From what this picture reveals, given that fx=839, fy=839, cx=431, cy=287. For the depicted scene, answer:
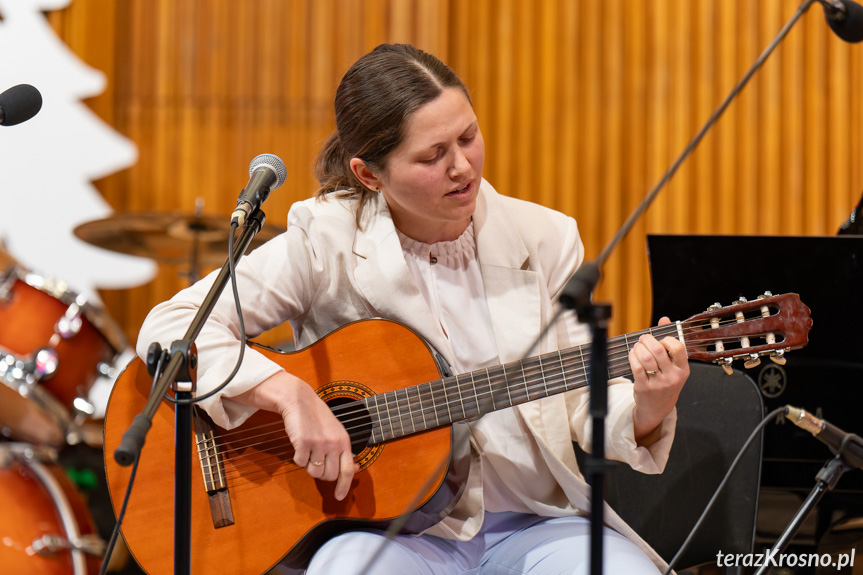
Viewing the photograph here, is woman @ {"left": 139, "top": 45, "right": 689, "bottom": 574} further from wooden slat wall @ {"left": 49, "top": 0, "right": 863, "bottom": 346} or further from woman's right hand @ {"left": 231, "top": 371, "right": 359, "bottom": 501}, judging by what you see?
wooden slat wall @ {"left": 49, "top": 0, "right": 863, "bottom": 346}

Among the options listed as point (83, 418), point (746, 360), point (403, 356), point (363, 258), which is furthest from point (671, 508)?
point (83, 418)

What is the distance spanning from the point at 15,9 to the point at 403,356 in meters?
3.45

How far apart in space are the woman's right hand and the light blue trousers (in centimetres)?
13

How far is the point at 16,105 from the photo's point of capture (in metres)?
1.52

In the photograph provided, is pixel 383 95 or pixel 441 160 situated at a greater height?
pixel 383 95

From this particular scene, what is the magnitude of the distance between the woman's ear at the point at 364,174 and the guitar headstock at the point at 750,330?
777mm

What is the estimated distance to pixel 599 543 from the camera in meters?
1.06

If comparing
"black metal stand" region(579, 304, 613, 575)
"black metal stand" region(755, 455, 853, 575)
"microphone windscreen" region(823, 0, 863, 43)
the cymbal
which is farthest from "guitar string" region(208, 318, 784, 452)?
the cymbal

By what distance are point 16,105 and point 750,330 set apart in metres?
1.41

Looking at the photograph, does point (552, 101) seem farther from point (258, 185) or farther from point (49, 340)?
point (258, 185)

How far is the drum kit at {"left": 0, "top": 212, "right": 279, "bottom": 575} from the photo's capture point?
2584 millimetres

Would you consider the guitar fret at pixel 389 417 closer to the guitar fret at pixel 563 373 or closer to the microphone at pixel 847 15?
the guitar fret at pixel 563 373

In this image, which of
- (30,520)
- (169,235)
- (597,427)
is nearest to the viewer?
(597,427)

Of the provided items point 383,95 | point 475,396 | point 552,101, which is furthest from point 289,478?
point 552,101
